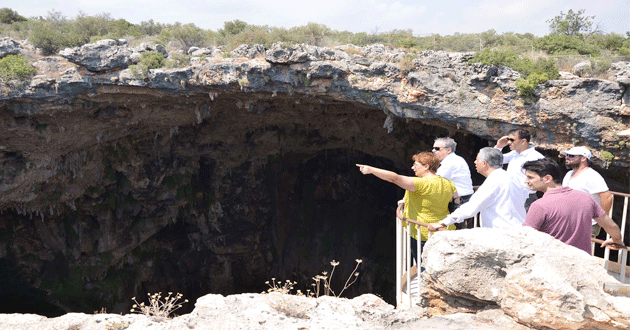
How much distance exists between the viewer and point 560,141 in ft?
28.3

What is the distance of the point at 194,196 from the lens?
16.8 meters

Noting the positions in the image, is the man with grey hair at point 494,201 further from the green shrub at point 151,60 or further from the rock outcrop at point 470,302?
the green shrub at point 151,60

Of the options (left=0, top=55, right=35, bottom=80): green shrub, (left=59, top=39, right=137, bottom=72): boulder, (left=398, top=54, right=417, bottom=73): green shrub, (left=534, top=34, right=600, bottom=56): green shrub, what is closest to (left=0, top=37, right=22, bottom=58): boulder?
(left=0, top=55, right=35, bottom=80): green shrub

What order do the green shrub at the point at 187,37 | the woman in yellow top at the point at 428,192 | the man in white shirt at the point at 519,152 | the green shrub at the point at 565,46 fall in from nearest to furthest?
the woman in yellow top at the point at 428,192
the man in white shirt at the point at 519,152
the green shrub at the point at 565,46
the green shrub at the point at 187,37

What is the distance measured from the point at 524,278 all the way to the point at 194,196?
15.3 meters

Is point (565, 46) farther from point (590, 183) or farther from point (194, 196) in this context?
point (194, 196)

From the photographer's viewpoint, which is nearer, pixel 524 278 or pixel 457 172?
pixel 524 278

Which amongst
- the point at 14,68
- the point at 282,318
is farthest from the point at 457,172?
the point at 14,68

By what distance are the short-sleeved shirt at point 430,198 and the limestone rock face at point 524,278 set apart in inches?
26.7

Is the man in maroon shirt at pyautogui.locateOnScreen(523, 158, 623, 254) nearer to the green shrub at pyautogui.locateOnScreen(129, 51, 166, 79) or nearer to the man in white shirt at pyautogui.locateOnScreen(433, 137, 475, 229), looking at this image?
the man in white shirt at pyautogui.locateOnScreen(433, 137, 475, 229)

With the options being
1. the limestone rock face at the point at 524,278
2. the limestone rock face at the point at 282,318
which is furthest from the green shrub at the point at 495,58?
the limestone rock face at the point at 282,318

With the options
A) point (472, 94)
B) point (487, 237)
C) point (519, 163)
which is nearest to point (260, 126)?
point (472, 94)

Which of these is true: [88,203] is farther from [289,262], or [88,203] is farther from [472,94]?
[472,94]

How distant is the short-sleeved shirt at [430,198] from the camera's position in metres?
4.17
